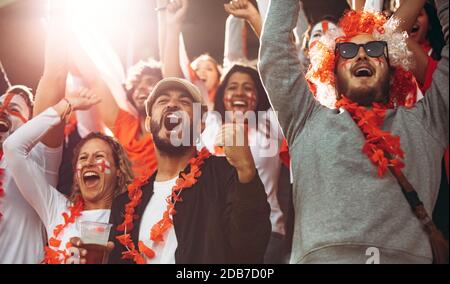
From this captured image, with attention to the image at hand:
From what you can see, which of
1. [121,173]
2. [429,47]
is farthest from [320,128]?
[121,173]

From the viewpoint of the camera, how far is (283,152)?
3227mm

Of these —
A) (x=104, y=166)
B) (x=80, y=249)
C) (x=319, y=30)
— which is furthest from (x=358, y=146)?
(x=80, y=249)

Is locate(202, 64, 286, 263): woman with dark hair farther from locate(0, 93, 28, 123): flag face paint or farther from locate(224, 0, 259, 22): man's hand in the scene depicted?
locate(0, 93, 28, 123): flag face paint

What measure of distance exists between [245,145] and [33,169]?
1.13 metres

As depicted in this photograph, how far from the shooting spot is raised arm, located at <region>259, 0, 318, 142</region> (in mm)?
2896

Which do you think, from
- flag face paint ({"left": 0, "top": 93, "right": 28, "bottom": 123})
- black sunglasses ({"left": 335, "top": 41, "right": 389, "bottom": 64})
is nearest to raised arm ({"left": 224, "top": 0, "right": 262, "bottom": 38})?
black sunglasses ({"left": 335, "top": 41, "right": 389, "bottom": 64})

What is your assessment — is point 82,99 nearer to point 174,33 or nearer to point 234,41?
point 174,33

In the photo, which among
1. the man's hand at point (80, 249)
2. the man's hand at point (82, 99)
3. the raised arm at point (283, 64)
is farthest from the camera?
the man's hand at point (82, 99)

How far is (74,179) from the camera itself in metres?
3.40

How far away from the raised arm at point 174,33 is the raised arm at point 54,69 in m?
0.57

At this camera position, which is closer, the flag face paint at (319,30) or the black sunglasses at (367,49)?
the black sunglasses at (367,49)

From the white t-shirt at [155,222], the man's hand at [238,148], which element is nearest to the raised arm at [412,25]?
the man's hand at [238,148]

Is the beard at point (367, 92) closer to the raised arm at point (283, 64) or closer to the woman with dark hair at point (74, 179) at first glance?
the raised arm at point (283, 64)

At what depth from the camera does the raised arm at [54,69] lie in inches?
135
